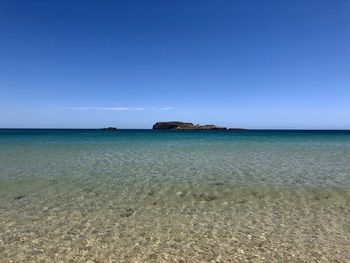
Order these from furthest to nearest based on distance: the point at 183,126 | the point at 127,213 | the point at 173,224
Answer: the point at 183,126 → the point at 127,213 → the point at 173,224

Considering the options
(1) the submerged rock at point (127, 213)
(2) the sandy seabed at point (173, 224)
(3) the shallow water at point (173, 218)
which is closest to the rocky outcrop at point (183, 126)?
(3) the shallow water at point (173, 218)

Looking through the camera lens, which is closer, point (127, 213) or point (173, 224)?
point (173, 224)

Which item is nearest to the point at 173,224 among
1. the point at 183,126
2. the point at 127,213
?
the point at 127,213

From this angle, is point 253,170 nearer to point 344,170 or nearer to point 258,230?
point 344,170

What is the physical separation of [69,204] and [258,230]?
588 cm

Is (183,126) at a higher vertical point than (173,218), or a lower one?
higher

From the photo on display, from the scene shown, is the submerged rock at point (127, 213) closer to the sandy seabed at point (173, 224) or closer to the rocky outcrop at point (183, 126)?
the sandy seabed at point (173, 224)

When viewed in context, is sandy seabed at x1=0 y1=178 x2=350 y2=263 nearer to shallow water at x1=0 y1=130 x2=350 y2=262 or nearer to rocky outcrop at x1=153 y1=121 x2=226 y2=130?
shallow water at x1=0 y1=130 x2=350 y2=262

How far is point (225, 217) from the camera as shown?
28.8ft

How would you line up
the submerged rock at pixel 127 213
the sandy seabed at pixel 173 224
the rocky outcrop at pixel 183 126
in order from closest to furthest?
the sandy seabed at pixel 173 224 → the submerged rock at pixel 127 213 → the rocky outcrop at pixel 183 126

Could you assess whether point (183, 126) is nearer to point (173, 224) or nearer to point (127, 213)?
point (127, 213)

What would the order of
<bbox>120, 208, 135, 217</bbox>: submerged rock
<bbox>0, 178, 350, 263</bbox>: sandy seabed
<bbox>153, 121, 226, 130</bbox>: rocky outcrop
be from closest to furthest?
<bbox>0, 178, 350, 263</bbox>: sandy seabed → <bbox>120, 208, 135, 217</bbox>: submerged rock → <bbox>153, 121, 226, 130</bbox>: rocky outcrop

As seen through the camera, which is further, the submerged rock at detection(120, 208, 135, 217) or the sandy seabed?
the submerged rock at detection(120, 208, 135, 217)

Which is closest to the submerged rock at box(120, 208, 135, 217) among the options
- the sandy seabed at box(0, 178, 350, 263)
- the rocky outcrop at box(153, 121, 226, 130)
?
the sandy seabed at box(0, 178, 350, 263)
